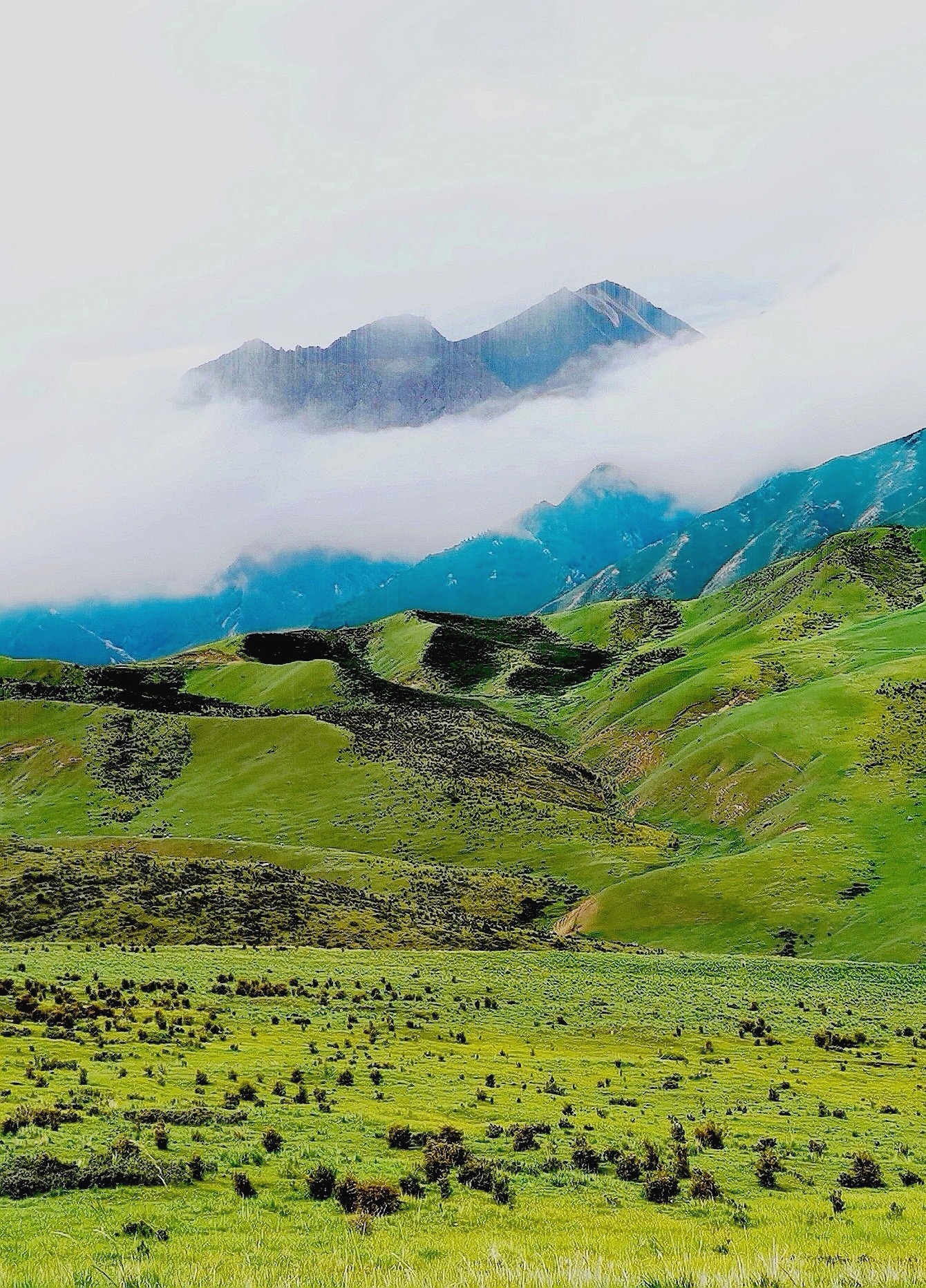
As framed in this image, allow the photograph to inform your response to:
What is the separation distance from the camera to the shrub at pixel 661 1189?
19.9 meters

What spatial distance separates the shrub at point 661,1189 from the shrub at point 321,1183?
6811 mm

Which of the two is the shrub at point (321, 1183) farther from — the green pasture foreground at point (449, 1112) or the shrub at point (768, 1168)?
the shrub at point (768, 1168)

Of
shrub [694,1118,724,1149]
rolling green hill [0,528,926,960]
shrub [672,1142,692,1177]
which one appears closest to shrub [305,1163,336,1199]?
shrub [672,1142,692,1177]

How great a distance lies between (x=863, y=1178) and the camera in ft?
73.2

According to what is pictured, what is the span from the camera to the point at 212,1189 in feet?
60.7

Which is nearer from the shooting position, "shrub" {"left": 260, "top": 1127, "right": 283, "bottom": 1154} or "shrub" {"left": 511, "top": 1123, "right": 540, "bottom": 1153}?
"shrub" {"left": 260, "top": 1127, "right": 283, "bottom": 1154}

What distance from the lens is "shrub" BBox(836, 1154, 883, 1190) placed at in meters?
22.2

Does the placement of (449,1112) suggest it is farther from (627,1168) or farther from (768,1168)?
(768,1168)

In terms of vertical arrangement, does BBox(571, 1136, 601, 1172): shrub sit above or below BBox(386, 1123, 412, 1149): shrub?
below

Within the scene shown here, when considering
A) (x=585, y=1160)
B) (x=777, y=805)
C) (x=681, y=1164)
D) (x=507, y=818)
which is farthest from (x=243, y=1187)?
(x=507, y=818)

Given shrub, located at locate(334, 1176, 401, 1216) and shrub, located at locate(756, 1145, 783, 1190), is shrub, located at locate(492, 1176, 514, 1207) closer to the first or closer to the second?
shrub, located at locate(334, 1176, 401, 1216)

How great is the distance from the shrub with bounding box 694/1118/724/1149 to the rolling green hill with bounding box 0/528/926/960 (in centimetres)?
5034

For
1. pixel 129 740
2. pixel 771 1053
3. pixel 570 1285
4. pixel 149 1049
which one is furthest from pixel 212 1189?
pixel 129 740

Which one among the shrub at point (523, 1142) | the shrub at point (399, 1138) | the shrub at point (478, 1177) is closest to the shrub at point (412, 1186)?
the shrub at point (478, 1177)
